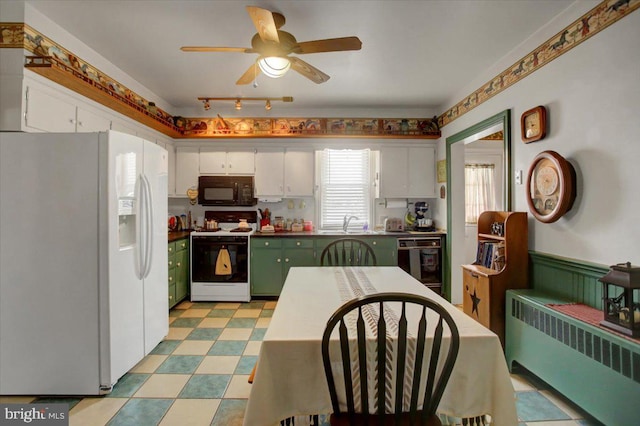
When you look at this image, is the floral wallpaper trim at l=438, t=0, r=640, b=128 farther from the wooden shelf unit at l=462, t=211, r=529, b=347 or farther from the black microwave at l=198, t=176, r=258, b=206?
the black microwave at l=198, t=176, r=258, b=206

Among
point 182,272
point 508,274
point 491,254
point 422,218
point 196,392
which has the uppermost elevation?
point 422,218

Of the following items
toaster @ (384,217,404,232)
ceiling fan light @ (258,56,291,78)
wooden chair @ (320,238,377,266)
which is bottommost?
wooden chair @ (320,238,377,266)

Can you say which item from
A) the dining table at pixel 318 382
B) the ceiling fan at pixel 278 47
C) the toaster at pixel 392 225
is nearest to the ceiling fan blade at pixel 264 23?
the ceiling fan at pixel 278 47

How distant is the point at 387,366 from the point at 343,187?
3505 mm

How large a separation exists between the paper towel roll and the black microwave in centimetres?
203

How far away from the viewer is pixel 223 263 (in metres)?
3.88

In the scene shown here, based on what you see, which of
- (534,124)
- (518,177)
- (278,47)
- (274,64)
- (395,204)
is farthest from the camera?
(395,204)

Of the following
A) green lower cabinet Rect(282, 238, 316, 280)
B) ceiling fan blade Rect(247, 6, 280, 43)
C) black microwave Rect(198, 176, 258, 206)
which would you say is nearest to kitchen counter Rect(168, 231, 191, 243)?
black microwave Rect(198, 176, 258, 206)

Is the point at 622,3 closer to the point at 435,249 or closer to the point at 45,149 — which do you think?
the point at 435,249

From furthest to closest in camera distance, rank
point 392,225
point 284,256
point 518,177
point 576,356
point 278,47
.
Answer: point 392,225 → point 284,256 → point 518,177 → point 278,47 → point 576,356

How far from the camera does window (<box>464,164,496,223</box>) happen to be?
16.5ft

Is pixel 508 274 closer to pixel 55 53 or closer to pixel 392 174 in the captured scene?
pixel 392 174

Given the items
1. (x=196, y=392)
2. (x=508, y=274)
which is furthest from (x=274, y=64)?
(x=508, y=274)

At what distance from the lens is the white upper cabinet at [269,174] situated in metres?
4.28
